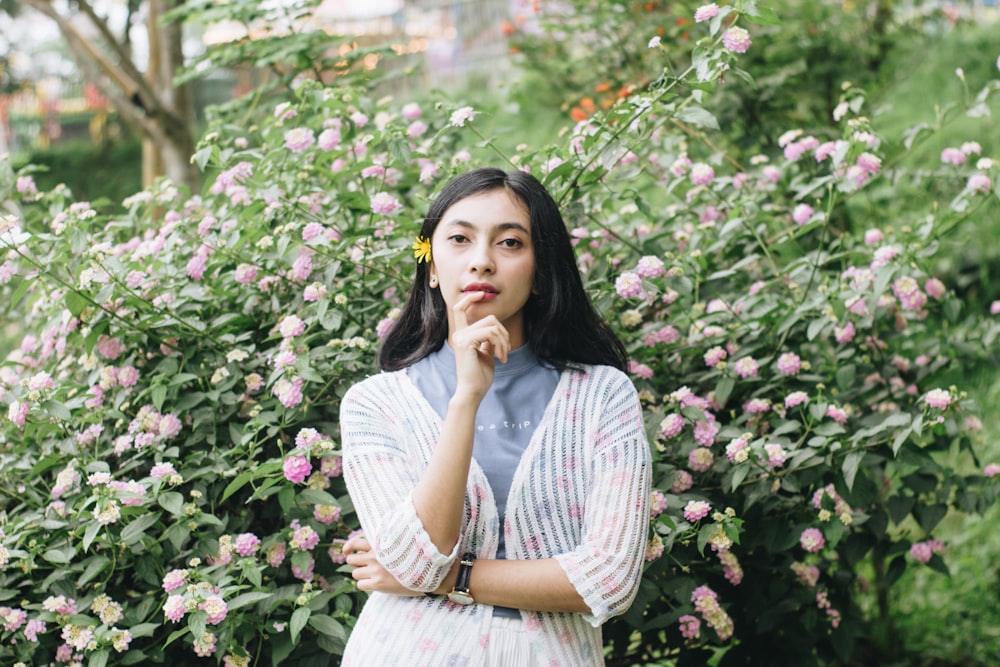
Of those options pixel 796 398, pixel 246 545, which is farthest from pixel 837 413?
pixel 246 545

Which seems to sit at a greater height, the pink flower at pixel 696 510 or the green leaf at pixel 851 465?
the green leaf at pixel 851 465

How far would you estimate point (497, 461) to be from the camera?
177 cm

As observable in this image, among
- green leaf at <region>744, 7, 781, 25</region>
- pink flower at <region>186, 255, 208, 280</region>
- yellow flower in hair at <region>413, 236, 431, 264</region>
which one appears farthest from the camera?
pink flower at <region>186, 255, 208, 280</region>

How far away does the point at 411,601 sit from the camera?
173cm

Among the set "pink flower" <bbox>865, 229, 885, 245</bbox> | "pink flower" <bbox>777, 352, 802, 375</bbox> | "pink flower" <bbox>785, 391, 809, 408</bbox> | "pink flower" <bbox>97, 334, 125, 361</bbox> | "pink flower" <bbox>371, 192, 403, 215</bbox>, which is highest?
"pink flower" <bbox>371, 192, 403, 215</bbox>

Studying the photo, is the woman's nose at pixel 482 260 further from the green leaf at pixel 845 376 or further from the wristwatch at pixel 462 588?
the green leaf at pixel 845 376

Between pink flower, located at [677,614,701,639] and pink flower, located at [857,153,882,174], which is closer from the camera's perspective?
pink flower, located at [677,614,701,639]

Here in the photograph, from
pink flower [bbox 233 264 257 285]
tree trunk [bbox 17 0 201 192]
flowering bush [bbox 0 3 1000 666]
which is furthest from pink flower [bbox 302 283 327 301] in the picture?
tree trunk [bbox 17 0 201 192]

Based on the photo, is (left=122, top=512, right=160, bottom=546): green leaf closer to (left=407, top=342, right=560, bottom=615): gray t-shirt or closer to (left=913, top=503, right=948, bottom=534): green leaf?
(left=407, top=342, right=560, bottom=615): gray t-shirt

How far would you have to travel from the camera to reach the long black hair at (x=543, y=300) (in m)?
1.85

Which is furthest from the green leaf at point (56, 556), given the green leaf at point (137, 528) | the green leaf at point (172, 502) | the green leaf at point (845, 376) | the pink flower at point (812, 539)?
the green leaf at point (845, 376)

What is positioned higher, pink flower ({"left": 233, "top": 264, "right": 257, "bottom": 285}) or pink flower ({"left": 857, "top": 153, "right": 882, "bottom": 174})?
pink flower ({"left": 857, "top": 153, "right": 882, "bottom": 174})

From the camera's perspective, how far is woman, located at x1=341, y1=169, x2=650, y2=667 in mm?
1649

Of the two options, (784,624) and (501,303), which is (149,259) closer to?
(501,303)
